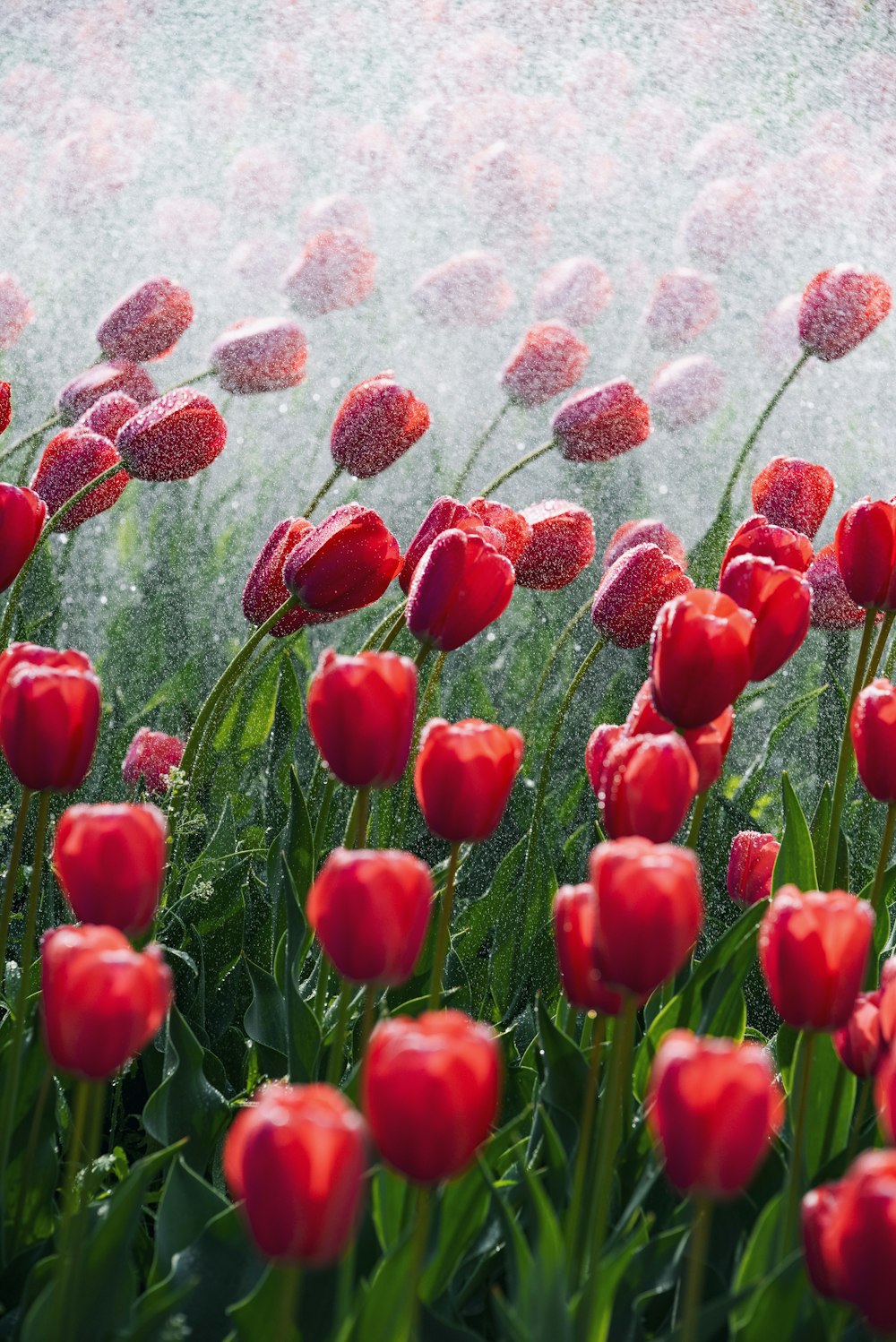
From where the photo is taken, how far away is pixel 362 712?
2.07 feet

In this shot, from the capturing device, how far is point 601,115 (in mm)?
1432

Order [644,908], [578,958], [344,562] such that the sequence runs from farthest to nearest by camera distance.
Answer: [344,562] < [578,958] < [644,908]

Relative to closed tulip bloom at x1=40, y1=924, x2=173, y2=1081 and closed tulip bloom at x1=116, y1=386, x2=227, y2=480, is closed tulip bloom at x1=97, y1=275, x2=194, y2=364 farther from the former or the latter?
closed tulip bloom at x1=40, y1=924, x2=173, y2=1081

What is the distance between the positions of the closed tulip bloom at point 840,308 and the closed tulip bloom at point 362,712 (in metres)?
0.75

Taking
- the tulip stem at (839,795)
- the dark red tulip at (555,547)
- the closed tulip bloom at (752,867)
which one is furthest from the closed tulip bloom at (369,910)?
the dark red tulip at (555,547)

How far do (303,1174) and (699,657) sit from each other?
0.34 meters

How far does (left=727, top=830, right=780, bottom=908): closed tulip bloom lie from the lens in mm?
976

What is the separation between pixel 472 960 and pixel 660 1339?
1.81 feet

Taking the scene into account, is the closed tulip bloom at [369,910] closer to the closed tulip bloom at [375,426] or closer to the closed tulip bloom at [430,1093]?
the closed tulip bloom at [430,1093]

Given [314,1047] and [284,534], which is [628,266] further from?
[314,1047]

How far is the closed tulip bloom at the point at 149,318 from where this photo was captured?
50.3 inches

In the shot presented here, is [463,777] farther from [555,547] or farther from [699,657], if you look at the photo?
[555,547]

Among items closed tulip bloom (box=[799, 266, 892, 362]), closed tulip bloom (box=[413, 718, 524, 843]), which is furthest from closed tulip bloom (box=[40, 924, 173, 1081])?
closed tulip bloom (box=[799, 266, 892, 362])

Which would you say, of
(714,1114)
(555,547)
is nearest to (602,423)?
(555,547)
